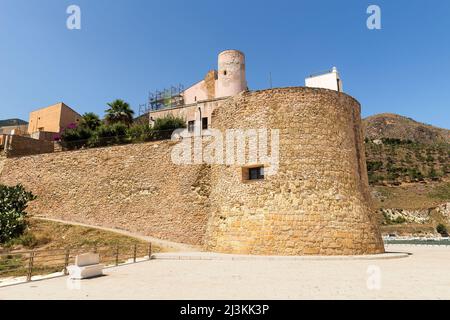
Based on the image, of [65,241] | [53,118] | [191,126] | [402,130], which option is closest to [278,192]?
[65,241]

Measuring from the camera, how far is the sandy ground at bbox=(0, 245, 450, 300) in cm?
561

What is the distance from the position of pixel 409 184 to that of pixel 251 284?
6456 centimetres

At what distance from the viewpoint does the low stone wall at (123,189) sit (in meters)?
16.4

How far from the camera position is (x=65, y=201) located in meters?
20.0

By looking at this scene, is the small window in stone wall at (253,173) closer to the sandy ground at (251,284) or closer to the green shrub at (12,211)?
the sandy ground at (251,284)

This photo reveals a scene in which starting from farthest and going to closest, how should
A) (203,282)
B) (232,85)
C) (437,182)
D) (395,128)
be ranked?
(395,128) → (437,182) → (232,85) → (203,282)

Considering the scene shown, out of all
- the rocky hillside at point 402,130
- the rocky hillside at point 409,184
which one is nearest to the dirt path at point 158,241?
the rocky hillside at point 409,184

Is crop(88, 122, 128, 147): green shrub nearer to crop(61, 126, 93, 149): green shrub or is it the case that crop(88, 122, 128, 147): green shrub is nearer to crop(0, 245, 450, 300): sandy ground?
crop(61, 126, 93, 149): green shrub

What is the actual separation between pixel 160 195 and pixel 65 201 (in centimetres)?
677

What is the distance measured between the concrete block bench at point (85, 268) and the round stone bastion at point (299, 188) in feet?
18.6

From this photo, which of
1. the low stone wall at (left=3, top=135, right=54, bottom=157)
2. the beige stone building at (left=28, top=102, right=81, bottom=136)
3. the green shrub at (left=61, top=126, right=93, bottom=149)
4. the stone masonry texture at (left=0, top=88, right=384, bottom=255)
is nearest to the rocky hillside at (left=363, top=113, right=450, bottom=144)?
the beige stone building at (left=28, top=102, right=81, bottom=136)

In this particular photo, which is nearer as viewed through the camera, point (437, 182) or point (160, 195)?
point (160, 195)
